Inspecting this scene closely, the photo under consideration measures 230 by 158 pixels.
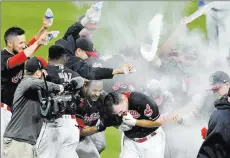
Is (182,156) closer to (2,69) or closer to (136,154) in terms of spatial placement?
(136,154)

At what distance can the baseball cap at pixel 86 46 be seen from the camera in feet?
20.4

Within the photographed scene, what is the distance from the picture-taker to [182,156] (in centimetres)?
630

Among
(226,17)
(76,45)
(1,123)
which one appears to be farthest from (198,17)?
(1,123)

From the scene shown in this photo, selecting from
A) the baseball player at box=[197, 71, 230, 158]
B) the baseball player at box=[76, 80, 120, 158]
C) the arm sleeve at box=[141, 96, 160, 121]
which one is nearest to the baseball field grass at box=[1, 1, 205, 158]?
the baseball player at box=[76, 80, 120, 158]

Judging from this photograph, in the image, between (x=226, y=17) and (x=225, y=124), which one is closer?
(x=225, y=124)

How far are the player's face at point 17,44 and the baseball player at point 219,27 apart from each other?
1560mm

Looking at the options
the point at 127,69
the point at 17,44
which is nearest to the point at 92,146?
the point at 127,69

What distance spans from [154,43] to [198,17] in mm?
472

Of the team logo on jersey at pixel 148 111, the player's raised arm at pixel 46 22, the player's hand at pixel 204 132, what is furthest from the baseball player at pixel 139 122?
the player's raised arm at pixel 46 22

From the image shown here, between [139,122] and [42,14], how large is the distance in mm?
1297

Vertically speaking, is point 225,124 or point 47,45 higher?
point 47,45

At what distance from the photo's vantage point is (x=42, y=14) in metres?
6.28

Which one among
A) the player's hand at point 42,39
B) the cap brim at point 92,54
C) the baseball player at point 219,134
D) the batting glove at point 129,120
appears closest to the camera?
the baseball player at point 219,134

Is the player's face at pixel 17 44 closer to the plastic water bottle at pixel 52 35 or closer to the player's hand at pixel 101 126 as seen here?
the plastic water bottle at pixel 52 35
